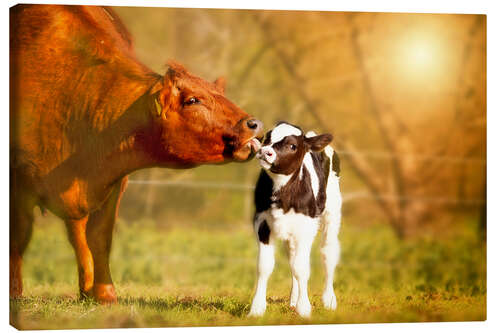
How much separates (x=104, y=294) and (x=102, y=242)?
15.1 inches

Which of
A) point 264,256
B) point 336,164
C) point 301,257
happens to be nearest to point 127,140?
point 264,256

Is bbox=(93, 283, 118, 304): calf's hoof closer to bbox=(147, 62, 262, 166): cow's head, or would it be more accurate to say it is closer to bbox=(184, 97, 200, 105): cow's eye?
bbox=(147, 62, 262, 166): cow's head

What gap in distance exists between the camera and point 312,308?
19.4ft

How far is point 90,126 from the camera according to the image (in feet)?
19.0

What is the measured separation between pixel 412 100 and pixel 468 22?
173 centimetres

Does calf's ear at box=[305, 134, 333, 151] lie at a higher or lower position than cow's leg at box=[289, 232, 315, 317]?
higher

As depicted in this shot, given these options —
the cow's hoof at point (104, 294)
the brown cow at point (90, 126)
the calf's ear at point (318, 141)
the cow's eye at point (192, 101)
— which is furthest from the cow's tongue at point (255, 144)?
the cow's hoof at point (104, 294)

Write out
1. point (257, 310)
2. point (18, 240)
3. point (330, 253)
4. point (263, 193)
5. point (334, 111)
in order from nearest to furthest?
1. point (263, 193)
2. point (257, 310)
3. point (18, 240)
4. point (330, 253)
5. point (334, 111)

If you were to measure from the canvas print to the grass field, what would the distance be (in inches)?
0.9

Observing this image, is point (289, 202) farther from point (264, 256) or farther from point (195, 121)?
point (195, 121)

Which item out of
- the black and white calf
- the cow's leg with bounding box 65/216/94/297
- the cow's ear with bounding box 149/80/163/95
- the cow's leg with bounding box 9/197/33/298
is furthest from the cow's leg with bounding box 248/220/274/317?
the cow's leg with bounding box 9/197/33/298

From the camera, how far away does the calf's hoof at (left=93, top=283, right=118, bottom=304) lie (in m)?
6.11

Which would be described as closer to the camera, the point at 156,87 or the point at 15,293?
the point at 156,87

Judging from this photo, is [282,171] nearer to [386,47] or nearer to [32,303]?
[32,303]
